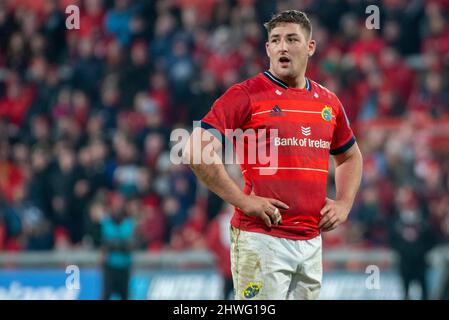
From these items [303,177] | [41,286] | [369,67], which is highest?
[369,67]

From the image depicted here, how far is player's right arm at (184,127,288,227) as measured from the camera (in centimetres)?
568

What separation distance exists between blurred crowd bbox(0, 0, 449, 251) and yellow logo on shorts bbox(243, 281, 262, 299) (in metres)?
7.86

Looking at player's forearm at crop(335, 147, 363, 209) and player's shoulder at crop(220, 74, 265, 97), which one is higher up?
player's shoulder at crop(220, 74, 265, 97)

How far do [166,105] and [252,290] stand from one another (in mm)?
10789

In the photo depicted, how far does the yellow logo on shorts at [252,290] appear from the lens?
5.75 m

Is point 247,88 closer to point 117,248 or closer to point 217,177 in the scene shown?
point 217,177

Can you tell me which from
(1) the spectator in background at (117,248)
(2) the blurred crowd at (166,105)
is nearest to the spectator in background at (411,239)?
(2) the blurred crowd at (166,105)

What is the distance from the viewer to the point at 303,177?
19.2 feet

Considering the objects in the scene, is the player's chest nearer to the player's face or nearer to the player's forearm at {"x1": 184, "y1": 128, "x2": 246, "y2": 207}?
the player's face

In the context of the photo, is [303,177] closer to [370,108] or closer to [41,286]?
[41,286]

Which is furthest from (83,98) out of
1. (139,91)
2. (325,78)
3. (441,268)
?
(441,268)

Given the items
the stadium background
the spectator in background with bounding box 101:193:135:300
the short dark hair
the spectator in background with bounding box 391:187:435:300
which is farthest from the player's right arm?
the spectator in background with bounding box 101:193:135:300

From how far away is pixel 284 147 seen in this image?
229 inches
